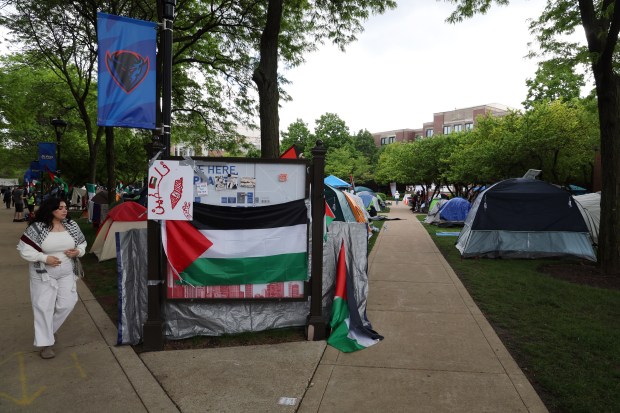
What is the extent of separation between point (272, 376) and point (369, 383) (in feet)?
3.07

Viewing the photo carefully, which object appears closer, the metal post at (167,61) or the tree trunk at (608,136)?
the metal post at (167,61)

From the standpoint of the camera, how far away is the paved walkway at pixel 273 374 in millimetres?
3523

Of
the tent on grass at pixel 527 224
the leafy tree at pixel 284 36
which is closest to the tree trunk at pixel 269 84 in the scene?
the leafy tree at pixel 284 36

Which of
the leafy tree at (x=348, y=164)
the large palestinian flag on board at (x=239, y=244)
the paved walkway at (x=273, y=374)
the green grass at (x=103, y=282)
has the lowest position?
the green grass at (x=103, y=282)

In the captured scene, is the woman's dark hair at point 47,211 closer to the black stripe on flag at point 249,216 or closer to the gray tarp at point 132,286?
the gray tarp at point 132,286

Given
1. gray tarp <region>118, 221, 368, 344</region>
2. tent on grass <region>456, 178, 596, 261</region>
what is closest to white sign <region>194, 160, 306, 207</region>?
gray tarp <region>118, 221, 368, 344</region>

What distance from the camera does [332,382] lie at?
3.94 metres

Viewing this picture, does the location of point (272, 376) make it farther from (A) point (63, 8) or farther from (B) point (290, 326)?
(A) point (63, 8)

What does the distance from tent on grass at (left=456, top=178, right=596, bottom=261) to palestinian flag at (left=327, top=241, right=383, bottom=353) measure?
278 inches

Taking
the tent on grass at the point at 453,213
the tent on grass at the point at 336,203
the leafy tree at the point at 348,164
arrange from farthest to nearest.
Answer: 1. the leafy tree at the point at 348,164
2. the tent on grass at the point at 453,213
3. the tent on grass at the point at 336,203

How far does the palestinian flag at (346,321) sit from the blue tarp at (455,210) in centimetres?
1683

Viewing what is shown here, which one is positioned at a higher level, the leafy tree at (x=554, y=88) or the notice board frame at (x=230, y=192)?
the leafy tree at (x=554, y=88)

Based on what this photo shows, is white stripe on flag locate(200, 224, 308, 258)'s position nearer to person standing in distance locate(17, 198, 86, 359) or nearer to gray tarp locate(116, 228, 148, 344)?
gray tarp locate(116, 228, 148, 344)

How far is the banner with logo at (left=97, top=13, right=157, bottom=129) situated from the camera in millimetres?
4486
